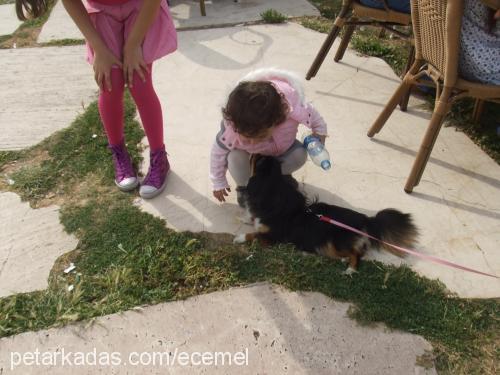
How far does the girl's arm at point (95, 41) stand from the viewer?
1.85m

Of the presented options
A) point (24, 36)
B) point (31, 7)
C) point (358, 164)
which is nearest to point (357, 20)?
point (358, 164)

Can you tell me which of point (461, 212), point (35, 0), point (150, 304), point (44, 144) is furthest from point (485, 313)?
point (44, 144)

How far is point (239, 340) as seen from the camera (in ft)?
5.58

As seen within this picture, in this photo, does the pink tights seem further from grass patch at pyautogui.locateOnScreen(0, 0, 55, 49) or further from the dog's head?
grass patch at pyautogui.locateOnScreen(0, 0, 55, 49)

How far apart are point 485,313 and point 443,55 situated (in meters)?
1.27

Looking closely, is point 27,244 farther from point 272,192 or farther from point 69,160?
point 272,192

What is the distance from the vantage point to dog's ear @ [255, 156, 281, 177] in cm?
188

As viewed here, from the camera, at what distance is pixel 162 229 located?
216 cm

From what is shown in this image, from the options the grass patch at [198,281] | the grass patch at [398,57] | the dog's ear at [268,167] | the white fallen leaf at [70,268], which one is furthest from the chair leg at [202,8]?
the white fallen leaf at [70,268]

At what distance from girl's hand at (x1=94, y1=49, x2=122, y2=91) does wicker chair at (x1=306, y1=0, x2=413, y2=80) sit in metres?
1.81

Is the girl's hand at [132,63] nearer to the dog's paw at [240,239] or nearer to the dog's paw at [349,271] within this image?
the dog's paw at [240,239]

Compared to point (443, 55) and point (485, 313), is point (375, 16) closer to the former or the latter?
point (443, 55)

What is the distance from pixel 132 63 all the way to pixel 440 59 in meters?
1.59

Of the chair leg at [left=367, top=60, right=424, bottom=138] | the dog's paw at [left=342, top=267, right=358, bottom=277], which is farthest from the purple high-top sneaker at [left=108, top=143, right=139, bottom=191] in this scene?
the chair leg at [left=367, top=60, right=424, bottom=138]
